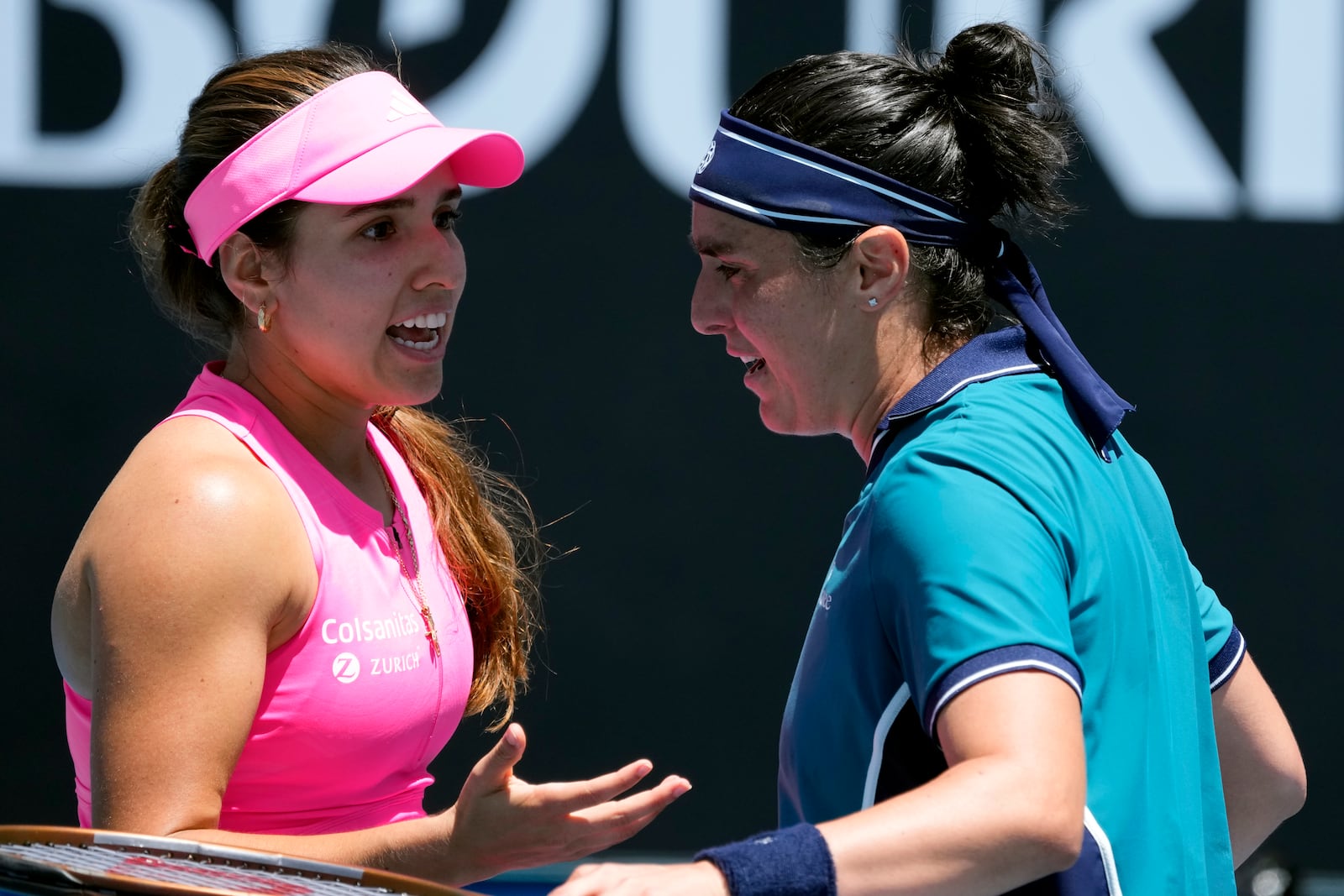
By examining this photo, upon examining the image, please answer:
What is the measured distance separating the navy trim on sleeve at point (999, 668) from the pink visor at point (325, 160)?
2.93 ft

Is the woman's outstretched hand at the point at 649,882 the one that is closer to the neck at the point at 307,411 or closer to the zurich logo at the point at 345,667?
the zurich logo at the point at 345,667

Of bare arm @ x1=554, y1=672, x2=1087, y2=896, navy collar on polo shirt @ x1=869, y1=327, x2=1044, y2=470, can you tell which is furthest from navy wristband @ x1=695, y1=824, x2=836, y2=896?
navy collar on polo shirt @ x1=869, y1=327, x2=1044, y2=470

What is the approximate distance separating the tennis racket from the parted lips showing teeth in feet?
2.69

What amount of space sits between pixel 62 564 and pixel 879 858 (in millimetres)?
2776

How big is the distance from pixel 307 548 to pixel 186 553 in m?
0.15

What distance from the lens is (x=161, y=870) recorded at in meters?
1.05

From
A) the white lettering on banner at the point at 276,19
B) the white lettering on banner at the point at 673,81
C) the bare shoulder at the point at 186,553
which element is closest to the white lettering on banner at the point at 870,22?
the white lettering on banner at the point at 673,81

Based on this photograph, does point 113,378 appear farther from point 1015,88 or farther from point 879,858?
point 879,858

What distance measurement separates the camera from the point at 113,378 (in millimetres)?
3389

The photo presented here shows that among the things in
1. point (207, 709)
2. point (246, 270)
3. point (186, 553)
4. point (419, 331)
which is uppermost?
point (246, 270)

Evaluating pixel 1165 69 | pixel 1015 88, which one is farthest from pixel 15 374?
pixel 1165 69

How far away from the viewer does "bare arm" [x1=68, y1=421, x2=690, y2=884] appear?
55.0 inches

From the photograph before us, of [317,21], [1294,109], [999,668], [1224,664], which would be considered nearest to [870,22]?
[1294,109]

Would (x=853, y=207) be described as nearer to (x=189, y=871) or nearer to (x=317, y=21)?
(x=189, y=871)
